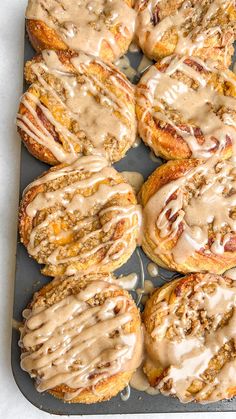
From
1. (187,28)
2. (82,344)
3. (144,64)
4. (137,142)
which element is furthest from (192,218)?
(187,28)

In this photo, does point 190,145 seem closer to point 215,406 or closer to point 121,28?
point 121,28

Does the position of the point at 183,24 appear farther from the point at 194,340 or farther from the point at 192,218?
the point at 194,340

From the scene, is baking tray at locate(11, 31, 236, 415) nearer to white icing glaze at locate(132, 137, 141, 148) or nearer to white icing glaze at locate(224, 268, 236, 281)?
white icing glaze at locate(132, 137, 141, 148)

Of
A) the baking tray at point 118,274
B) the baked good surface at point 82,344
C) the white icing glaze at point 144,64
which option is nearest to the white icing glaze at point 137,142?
the baking tray at point 118,274

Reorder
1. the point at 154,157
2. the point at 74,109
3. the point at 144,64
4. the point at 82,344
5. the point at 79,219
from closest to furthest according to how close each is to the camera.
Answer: the point at 82,344 < the point at 79,219 < the point at 74,109 < the point at 154,157 < the point at 144,64

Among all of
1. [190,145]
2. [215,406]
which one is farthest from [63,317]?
[190,145]

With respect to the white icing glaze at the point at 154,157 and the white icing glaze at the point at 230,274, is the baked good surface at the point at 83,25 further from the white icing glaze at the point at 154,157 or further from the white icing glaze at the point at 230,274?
the white icing glaze at the point at 230,274

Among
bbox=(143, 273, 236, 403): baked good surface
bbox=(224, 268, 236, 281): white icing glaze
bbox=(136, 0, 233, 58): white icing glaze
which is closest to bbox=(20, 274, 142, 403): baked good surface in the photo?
bbox=(143, 273, 236, 403): baked good surface
